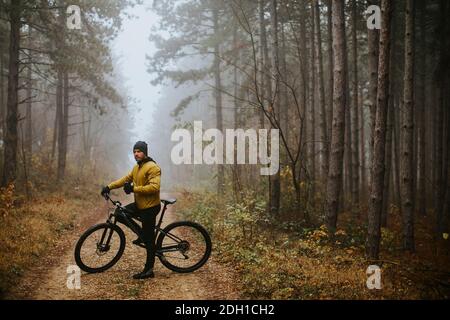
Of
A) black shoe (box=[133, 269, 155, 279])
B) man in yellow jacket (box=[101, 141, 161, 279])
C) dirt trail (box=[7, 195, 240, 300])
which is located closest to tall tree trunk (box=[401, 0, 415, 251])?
dirt trail (box=[7, 195, 240, 300])

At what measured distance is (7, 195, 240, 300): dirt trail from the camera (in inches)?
245

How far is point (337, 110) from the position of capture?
9.41 meters

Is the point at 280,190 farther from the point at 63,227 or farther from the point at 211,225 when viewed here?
the point at 63,227

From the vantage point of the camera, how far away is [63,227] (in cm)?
1109

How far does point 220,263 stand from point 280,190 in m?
5.25

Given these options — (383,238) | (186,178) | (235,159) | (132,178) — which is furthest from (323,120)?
(186,178)

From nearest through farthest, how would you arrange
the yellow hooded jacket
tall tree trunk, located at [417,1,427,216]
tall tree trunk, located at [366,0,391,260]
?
the yellow hooded jacket
tall tree trunk, located at [366,0,391,260]
tall tree trunk, located at [417,1,427,216]

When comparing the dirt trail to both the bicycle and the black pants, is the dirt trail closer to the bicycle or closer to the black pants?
the bicycle

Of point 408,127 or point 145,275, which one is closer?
point 145,275

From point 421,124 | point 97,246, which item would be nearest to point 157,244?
point 97,246

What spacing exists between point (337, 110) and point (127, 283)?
6.41m

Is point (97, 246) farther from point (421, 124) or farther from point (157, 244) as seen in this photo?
point (421, 124)

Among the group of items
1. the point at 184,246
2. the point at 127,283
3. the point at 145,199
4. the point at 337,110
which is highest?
the point at 337,110

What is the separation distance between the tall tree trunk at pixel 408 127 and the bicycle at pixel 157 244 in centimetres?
634
